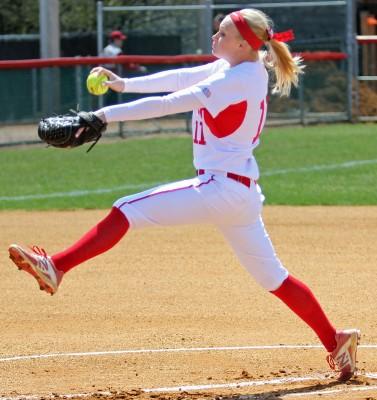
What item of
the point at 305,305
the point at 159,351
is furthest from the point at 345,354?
the point at 159,351

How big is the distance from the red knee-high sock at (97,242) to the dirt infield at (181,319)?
72 cm

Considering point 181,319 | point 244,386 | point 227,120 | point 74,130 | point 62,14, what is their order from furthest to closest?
point 62,14 → point 181,319 → point 244,386 → point 227,120 → point 74,130

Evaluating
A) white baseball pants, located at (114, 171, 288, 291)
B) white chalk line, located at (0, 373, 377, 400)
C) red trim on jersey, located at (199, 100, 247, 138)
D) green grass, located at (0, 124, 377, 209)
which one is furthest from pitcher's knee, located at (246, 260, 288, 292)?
green grass, located at (0, 124, 377, 209)

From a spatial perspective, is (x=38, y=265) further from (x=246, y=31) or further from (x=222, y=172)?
(x=246, y=31)

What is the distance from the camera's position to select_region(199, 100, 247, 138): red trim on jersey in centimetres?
559

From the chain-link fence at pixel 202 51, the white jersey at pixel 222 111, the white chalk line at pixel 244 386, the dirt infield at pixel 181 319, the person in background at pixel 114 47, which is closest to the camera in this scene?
the white jersey at pixel 222 111

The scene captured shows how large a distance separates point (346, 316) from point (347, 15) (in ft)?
49.8

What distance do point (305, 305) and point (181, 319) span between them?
5.92 ft

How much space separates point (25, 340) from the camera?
23.5 ft

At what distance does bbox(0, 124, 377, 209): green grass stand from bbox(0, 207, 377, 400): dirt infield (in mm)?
1918

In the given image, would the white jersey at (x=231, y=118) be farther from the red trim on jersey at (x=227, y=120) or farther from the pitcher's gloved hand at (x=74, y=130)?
the pitcher's gloved hand at (x=74, y=130)

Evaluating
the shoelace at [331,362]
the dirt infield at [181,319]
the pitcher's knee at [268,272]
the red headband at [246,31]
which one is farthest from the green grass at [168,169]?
the red headband at [246,31]

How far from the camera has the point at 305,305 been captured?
6020 millimetres

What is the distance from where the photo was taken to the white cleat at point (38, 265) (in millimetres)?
5518
